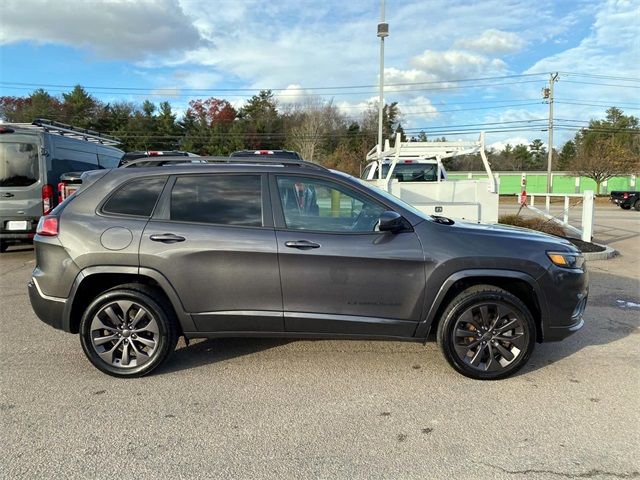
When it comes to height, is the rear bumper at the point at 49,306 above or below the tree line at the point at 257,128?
below

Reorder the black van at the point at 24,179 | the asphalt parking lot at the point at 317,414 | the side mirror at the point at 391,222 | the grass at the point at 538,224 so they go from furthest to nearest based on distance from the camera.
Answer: the grass at the point at 538,224 → the black van at the point at 24,179 → the side mirror at the point at 391,222 → the asphalt parking lot at the point at 317,414

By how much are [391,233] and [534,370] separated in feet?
5.97

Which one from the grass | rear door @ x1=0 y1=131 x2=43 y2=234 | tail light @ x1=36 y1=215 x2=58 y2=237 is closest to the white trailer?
A: the grass

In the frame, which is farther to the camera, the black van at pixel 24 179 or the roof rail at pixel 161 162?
the black van at pixel 24 179

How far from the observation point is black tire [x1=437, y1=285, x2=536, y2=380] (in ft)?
13.0

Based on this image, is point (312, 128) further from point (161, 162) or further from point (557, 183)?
point (161, 162)

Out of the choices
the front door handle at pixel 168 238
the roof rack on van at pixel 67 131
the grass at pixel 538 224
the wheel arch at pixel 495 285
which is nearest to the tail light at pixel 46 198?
the roof rack on van at pixel 67 131

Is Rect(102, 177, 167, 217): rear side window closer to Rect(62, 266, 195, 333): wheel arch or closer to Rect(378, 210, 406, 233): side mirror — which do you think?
Rect(62, 266, 195, 333): wheel arch

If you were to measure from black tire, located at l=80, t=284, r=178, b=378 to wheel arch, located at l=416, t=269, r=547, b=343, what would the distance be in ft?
7.07

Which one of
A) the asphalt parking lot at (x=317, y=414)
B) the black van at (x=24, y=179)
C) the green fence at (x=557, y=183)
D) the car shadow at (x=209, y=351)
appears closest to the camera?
the asphalt parking lot at (x=317, y=414)

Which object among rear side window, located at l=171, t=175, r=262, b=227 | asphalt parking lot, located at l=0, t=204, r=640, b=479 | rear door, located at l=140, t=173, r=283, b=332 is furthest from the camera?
rear side window, located at l=171, t=175, r=262, b=227

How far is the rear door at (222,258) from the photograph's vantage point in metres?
3.95

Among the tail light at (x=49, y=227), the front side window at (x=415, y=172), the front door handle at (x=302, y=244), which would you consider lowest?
the front door handle at (x=302, y=244)

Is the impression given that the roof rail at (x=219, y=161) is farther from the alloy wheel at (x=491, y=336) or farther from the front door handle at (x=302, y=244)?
the alloy wheel at (x=491, y=336)
